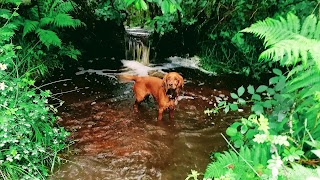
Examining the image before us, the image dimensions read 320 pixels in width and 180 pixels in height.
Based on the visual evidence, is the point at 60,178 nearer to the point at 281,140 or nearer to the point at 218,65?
the point at 281,140

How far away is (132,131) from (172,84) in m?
1.02

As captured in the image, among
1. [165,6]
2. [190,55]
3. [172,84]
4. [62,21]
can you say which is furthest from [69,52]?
[165,6]

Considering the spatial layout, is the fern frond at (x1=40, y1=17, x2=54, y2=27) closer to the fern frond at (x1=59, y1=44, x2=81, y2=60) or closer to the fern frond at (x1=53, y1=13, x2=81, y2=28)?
the fern frond at (x1=53, y1=13, x2=81, y2=28)

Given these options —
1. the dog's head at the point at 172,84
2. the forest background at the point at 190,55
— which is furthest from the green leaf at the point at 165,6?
the dog's head at the point at 172,84

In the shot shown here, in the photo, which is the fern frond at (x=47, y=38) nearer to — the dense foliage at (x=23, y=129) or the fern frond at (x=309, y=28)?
the dense foliage at (x=23, y=129)

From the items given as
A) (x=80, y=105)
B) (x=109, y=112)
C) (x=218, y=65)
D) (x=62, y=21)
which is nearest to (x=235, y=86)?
(x=218, y=65)

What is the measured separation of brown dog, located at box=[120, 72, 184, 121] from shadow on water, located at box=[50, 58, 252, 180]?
335 mm

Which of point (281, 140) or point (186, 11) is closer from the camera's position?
point (281, 140)

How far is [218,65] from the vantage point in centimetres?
796

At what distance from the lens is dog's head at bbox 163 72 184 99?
15.3ft

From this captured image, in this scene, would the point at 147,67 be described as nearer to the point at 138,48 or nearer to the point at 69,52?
the point at 138,48

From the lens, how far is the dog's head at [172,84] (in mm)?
4668

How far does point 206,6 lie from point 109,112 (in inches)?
175

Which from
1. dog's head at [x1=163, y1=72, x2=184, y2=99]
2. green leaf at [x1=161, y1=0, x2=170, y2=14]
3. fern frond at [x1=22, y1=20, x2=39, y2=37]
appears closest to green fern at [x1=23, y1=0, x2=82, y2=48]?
fern frond at [x1=22, y1=20, x2=39, y2=37]
